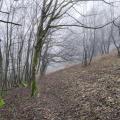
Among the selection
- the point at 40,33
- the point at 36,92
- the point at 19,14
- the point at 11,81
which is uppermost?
the point at 19,14

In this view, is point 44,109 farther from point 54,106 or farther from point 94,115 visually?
point 94,115

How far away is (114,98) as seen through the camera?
10008mm

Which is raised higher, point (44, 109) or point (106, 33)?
point (106, 33)

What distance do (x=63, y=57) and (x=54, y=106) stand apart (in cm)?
2291

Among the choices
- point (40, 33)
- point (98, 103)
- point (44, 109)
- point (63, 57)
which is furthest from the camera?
point (63, 57)

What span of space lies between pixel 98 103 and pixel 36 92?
5.83 m

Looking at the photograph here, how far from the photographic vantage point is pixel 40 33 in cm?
1484

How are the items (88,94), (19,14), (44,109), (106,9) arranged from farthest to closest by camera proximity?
1. (106,9)
2. (19,14)
3. (88,94)
4. (44,109)

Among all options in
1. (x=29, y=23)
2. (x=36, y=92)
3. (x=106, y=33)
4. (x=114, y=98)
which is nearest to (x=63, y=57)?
(x=29, y=23)

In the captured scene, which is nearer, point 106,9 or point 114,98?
point 114,98

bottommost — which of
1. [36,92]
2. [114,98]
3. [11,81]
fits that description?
[11,81]

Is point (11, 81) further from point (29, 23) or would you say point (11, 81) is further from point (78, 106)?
point (78, 106)

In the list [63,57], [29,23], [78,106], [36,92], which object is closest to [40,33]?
[36,92]

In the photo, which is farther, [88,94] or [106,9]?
[106,9]
